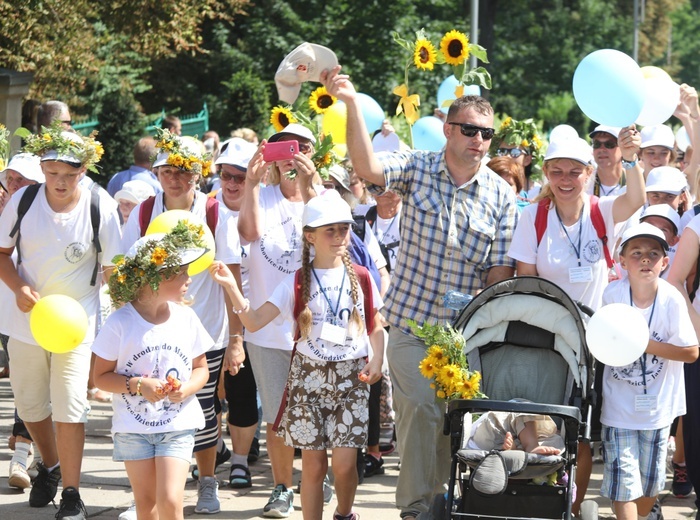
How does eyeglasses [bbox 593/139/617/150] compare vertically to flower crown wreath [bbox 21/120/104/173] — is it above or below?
above

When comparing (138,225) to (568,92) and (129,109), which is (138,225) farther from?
(568,92)

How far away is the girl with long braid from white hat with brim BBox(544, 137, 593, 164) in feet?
4.23

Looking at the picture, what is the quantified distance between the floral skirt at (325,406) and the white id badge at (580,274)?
136 centimetres

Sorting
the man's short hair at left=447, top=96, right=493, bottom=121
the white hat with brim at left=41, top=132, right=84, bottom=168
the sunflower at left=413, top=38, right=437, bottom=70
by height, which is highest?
the sunflower at left=413, top=38, right=437, bottom=70

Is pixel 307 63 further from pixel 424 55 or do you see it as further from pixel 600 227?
pixel 600 227

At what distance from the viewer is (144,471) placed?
230 inches

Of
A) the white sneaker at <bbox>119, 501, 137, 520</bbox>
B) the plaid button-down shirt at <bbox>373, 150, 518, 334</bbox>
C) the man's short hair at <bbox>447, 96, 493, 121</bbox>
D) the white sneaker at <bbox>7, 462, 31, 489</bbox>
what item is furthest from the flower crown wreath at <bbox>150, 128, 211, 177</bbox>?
the white sneaker at <bbox>7, 462, 31, 489</bbox>

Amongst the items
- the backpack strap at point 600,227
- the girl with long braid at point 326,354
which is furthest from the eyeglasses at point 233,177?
the backpack strap at point 600,227

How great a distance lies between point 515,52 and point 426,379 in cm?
3610

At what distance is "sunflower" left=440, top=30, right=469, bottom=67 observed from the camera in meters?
8.47

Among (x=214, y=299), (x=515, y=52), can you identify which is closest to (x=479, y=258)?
(x=214, y=299)

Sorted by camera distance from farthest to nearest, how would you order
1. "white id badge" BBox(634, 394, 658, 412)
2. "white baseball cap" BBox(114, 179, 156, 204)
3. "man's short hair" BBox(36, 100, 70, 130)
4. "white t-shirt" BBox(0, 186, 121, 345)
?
"white baseball cap" BBox(114, 179, 156, 204) → "man's short hair" BBox(36, 100, 70, 130) → "white t-shirt" BBox(0, 186, 121, 345) → "white id badge" BBox(634, 394, 658, 412)

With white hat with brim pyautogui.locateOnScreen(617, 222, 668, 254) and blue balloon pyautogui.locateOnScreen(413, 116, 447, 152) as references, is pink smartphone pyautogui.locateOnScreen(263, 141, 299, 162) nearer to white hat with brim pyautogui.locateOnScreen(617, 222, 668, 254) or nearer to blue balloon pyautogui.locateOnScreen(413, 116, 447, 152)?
white hat with brim pyautogui.locateOnScreen(617, 222, 668, 254)

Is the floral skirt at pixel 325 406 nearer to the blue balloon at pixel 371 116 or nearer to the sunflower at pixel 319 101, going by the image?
the sunflower at pixel 319 101
